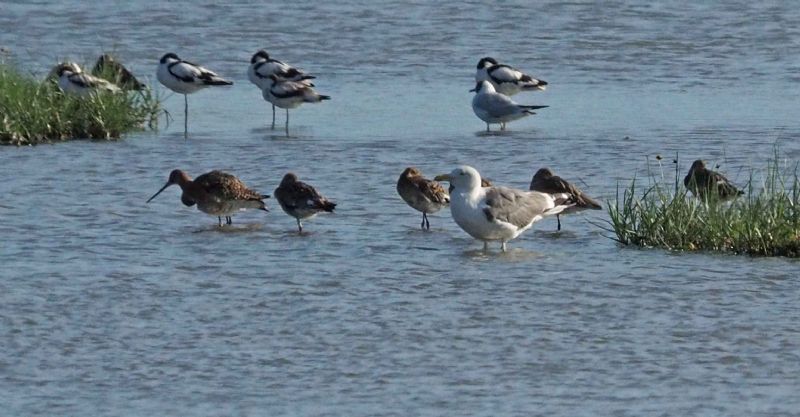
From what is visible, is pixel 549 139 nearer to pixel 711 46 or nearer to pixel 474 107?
pixel 474 107

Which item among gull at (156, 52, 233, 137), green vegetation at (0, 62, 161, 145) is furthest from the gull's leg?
green vegetation at (0, 62, 161, 145)

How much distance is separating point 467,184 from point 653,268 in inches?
64.0

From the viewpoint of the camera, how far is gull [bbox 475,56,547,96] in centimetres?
→ 2216

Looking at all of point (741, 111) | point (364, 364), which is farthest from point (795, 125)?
point (364, 364)

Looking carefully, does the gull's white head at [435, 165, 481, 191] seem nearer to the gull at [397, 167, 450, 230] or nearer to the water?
the water

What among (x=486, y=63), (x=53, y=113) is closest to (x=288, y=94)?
(x=486, y=63)

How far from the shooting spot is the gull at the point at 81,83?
1861 centimetres

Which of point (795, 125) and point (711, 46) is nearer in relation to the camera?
point (795, 125)

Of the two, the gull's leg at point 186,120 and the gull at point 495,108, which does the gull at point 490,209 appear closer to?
the gull's leg at point 186,120

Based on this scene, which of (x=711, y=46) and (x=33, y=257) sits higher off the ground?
(x=711, y=46)

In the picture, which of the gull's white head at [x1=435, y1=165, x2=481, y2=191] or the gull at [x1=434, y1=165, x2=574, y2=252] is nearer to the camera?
the gull at [x1=434, y1=165, x2=574, y2=252]

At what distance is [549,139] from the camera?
1870cm

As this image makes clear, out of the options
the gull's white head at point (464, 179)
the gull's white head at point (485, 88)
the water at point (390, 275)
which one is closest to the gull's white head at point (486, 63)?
the water at point (390, 275)

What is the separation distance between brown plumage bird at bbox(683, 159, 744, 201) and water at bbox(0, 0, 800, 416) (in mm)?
910
